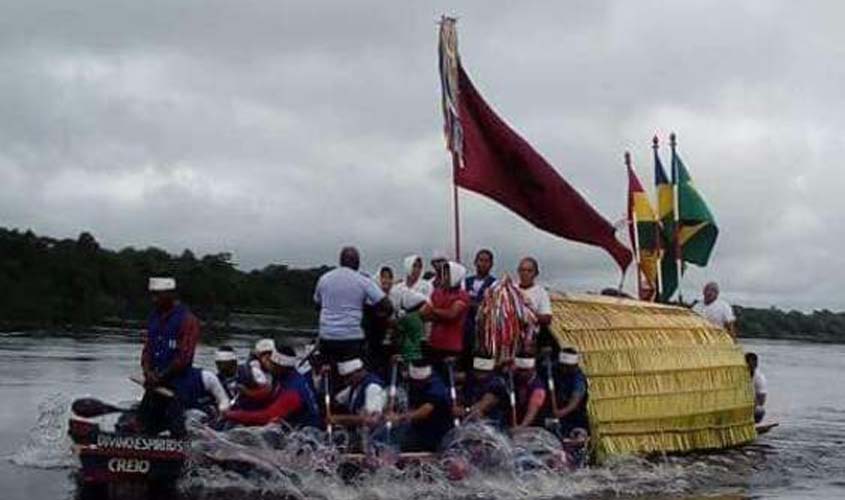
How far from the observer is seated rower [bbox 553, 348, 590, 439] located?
1670 cm

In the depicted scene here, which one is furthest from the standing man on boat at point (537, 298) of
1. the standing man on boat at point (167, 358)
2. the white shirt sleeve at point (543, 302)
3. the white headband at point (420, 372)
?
the standing man on boat at point (167, 358)

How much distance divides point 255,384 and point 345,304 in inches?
51.4

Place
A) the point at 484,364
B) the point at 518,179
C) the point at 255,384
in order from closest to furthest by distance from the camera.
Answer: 1. the point at 255,384
2. the point at 484,364
3. the point at 518,179

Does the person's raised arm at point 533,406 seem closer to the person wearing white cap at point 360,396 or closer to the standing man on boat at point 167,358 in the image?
the person wearing white cap at point 360,396

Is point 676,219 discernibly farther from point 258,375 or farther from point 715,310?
point 258,375

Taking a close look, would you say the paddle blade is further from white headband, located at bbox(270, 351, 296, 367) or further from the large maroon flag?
the large maroon flag

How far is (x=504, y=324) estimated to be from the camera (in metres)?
16.4

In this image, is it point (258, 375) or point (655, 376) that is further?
point (655, 376)

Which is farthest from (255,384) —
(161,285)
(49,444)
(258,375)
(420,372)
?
(49,444)

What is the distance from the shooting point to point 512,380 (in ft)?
53.2

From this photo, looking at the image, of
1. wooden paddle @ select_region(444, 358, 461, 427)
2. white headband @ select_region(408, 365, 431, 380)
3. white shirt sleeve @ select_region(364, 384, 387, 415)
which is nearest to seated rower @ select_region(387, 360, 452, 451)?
white headband @ select_region(408, 365, 431, 380)

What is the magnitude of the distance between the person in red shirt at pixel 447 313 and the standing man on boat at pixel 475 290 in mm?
295

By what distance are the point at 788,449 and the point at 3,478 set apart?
12043 millimetres

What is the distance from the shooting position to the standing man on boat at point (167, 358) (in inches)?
537
